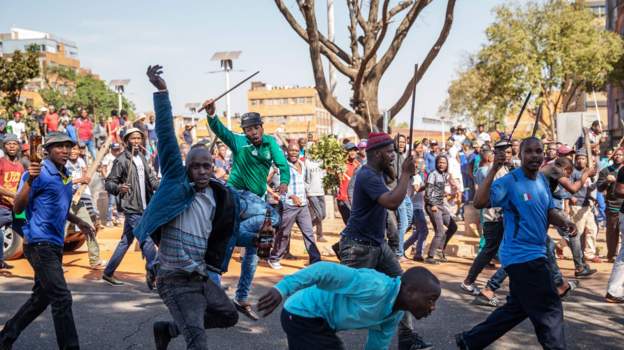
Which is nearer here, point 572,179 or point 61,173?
point 61,173

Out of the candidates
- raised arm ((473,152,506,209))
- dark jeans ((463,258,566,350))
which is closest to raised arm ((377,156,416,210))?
raised arm ((473,152,506,209))

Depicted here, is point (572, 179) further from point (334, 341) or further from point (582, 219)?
point (334, 341)

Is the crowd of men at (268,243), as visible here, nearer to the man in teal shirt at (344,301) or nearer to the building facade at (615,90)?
the man in teal shirt at (344,301)

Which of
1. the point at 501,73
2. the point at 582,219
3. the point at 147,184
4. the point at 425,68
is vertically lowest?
the point at 582,219

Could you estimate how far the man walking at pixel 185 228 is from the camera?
432 cm

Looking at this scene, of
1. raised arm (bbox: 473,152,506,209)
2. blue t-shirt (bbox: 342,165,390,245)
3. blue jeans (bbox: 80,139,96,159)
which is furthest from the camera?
blue jeans (bbox: 80,139,96,159)

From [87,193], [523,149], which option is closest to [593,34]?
[87,193]

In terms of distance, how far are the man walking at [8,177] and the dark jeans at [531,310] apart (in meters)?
6.96

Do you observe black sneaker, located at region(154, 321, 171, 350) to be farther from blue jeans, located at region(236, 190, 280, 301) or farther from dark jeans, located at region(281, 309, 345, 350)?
Result: blue jeans, located at region(236, 190, 280, 301)

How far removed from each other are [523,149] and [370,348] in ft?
7.33

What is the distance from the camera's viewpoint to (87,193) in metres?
11.4

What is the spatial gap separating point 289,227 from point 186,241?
6333 mm

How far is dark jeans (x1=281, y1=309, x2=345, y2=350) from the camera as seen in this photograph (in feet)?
11.8

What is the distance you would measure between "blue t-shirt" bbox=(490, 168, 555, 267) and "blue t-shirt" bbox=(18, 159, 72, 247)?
11.2 ft
